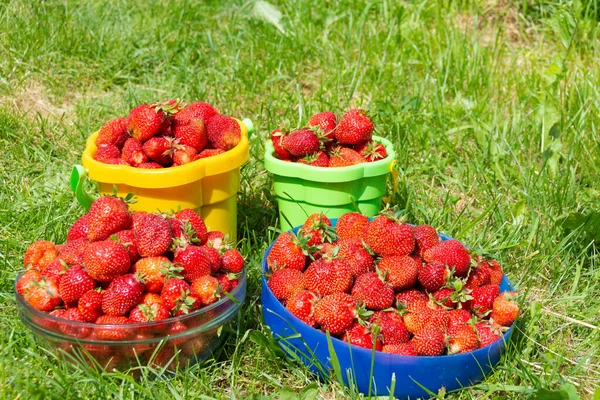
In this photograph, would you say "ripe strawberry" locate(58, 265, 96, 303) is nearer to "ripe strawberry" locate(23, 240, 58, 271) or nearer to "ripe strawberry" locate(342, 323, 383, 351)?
"ripe strawberry" locate(23, 240, 58, 271)

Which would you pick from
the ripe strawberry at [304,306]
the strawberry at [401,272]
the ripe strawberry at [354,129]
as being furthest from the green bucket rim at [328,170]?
the ripe strawberry at [304,306]

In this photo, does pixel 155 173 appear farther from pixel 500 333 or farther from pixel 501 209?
pixel 501 209

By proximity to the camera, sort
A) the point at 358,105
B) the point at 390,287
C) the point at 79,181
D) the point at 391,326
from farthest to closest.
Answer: the point at 358,105 < the point at 79,181 < the point at 390,287 < the point at 391,326

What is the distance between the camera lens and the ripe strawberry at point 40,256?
1.95 metres

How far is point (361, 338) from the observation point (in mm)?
1849

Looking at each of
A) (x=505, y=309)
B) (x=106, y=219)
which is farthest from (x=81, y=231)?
(x=505, y=309)

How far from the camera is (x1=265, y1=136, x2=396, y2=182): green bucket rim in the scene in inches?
94.1

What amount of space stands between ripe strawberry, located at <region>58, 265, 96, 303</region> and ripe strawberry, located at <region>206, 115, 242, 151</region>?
70cm

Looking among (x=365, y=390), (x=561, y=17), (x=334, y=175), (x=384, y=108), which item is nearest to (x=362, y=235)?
(x=334, y=175)

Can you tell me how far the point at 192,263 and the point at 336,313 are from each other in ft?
1.25

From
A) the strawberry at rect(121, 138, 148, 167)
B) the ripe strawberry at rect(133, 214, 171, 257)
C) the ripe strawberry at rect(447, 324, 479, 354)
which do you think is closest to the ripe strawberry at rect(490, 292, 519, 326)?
the ripe strawberry at rect(447, 324, 479, 354)

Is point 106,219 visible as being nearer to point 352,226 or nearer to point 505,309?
point 352,226

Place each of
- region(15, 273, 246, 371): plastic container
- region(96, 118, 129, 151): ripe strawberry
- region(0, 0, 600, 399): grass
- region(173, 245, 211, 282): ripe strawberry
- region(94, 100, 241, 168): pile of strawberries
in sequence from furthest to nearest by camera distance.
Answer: region(96, 118, 129, 151): ripe strawberry < region(94, 100, 241, 168): pile of strawberries < region(0, 0, 600, 399): grass < region(173, 245, 211, 282): ripe strawberry < region(15, 273, 246, 371): plastic container

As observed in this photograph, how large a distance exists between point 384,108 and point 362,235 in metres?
1.20
